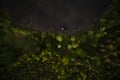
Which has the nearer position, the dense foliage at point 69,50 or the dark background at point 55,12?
the dense foliage at point 69,50

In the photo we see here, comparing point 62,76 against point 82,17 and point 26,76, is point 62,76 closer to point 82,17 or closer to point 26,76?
point 26,76

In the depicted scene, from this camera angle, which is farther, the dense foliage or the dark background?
the dark background

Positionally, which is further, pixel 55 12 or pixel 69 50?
pixel 55 12

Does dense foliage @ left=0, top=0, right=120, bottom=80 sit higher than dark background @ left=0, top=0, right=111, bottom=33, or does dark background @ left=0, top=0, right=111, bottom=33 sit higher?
dark background @ left=0, top=0, right=111, bottom=33

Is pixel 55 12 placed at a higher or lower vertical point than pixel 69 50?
higher
